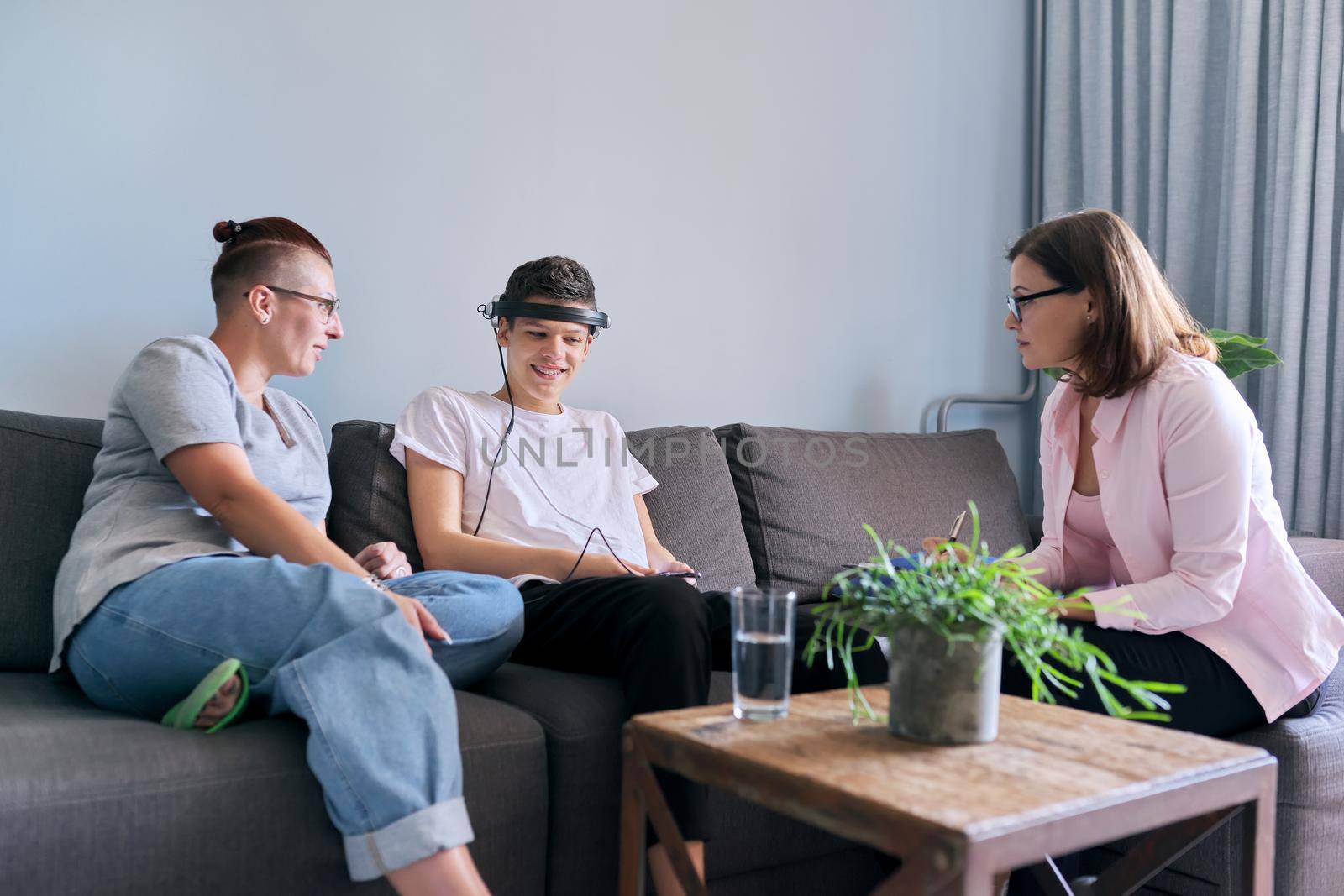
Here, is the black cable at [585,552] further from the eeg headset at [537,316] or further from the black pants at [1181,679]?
the black pants at [1181,679]

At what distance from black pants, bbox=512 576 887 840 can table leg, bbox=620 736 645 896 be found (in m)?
0.20

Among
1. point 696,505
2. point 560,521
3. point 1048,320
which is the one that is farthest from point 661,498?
point 1048,320

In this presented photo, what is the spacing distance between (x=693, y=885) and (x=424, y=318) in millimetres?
1470

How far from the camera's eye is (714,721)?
3.72 feet

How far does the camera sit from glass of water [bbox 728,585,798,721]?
3.59 ft

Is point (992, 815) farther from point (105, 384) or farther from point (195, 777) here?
point (105, 384)

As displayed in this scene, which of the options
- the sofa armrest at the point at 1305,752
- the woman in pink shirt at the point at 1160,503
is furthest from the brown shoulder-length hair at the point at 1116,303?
the sofa armrest at the point at 1305,752

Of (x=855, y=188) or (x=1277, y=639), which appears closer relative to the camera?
(x=1277, y=639)

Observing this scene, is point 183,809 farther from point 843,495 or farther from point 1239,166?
point 1239,166

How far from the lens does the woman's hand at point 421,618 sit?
1.45 m

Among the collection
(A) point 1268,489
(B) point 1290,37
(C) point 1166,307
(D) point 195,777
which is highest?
(B) point 1290,37

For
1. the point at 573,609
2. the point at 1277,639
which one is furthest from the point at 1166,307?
the point at 573,609

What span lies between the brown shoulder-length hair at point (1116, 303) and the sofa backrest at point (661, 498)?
2.63 ft

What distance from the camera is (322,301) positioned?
1795 mm
